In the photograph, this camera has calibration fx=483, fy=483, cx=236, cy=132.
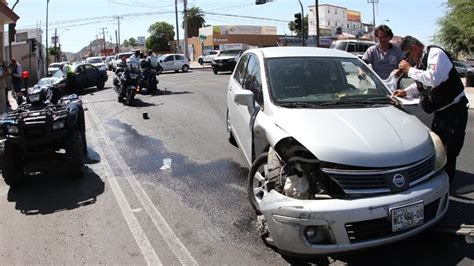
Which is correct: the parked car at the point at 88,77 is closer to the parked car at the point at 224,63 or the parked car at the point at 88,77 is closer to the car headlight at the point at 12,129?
the parked car at the point at 224,63

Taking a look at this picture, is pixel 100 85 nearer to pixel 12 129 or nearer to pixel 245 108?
pixel 12 129

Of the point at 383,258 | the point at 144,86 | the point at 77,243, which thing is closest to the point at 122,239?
the point at 77,243

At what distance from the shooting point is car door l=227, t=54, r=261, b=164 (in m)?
5.49

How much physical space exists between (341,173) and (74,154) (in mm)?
4428

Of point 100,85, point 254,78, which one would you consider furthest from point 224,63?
point 254,78

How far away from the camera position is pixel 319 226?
11.4 feet

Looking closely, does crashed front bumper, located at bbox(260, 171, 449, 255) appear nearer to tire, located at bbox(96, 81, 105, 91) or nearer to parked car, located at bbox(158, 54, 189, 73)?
tire, located at bbox(96, 81, 105, 91)

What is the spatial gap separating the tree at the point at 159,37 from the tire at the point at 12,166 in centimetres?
8439

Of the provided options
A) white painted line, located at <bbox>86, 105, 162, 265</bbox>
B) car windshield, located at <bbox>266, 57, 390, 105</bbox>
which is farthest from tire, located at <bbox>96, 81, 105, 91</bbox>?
car windshield, located at <bbox>266, 57, 390, 105</bbox>

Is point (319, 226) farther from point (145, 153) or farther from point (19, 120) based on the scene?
point (145, 153)

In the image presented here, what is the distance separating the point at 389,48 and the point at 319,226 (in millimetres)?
3929

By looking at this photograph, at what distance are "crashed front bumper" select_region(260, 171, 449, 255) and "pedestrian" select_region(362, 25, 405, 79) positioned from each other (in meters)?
3.20

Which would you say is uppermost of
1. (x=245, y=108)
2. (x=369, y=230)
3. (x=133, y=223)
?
(x=245, y=108)

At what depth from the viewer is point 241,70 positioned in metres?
6.82
